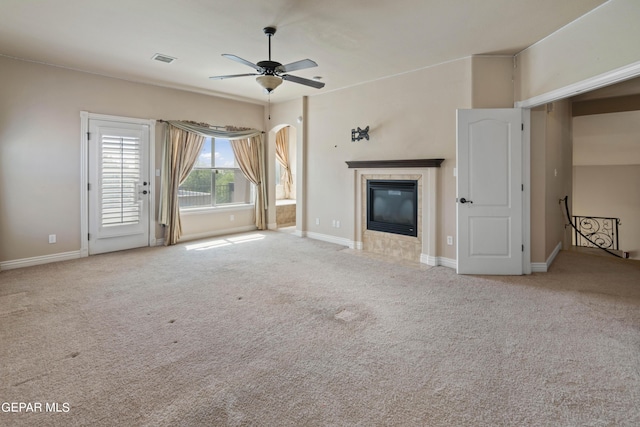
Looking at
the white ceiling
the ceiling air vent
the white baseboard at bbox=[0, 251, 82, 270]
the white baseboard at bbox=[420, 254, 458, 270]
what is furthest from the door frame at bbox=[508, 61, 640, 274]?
the white baseboard at bbox=[0, 251, 82, 270]

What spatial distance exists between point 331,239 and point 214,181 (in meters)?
2.91

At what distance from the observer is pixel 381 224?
5773 millimetres

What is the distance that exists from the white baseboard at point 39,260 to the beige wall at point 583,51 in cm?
703

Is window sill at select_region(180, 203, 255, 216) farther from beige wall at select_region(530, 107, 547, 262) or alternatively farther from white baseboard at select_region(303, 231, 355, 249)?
beige wall at select_region(530, 107, 547, 262)

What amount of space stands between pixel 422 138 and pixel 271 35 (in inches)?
106

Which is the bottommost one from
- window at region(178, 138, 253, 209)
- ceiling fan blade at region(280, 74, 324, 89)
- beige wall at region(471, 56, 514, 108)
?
window at region(178, 138, 253, 209)

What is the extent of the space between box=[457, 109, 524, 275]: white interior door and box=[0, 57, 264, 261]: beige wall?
5557 millimetres

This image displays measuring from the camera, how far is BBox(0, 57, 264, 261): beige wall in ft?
15.3

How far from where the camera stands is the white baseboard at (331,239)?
6.27 m

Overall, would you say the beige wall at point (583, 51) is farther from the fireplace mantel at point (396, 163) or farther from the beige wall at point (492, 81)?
the fireplace mantel at point (396, 163)

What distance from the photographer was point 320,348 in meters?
2.57

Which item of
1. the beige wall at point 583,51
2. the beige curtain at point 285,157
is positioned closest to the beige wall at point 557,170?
the beige wall at point 583,51

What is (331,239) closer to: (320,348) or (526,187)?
(526,187)

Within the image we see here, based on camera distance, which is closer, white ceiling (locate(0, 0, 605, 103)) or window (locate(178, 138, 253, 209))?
white ceiling (locate(0, 0, 605, 103))
